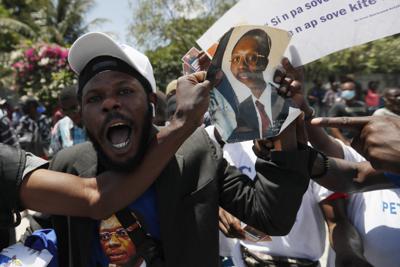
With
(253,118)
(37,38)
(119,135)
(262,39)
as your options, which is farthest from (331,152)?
(37,38)

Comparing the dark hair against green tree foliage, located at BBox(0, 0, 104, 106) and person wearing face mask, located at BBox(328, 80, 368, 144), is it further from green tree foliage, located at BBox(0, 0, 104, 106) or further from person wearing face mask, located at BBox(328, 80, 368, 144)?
green tree foliage, located at BBox(0, 0, 104, 106)

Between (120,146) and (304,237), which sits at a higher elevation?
(120,146)

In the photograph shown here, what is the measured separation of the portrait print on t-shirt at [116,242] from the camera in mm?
1519

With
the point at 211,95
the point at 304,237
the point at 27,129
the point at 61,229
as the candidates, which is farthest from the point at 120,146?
the point at 27,129

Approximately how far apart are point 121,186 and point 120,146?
0.40 ft

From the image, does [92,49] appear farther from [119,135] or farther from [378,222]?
[378,222]

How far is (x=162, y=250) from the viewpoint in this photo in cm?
152

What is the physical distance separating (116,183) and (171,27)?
15.1 metres

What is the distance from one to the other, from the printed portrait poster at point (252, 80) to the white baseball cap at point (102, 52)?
0.25m

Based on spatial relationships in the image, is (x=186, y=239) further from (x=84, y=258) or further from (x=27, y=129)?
(x=27, y=129)

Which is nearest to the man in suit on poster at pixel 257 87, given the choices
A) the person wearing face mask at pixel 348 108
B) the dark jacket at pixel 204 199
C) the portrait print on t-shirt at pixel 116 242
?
the dark jacket at pixel 204 199

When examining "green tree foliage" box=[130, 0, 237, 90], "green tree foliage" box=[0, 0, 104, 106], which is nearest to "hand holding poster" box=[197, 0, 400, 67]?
"green tree foliage" box=[0, 0, 104, 106]

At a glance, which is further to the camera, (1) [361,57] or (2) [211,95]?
(1) [361,57]

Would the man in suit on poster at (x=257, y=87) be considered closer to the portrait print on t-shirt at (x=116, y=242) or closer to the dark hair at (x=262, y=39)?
the dark hair at (x=262, y=39)
